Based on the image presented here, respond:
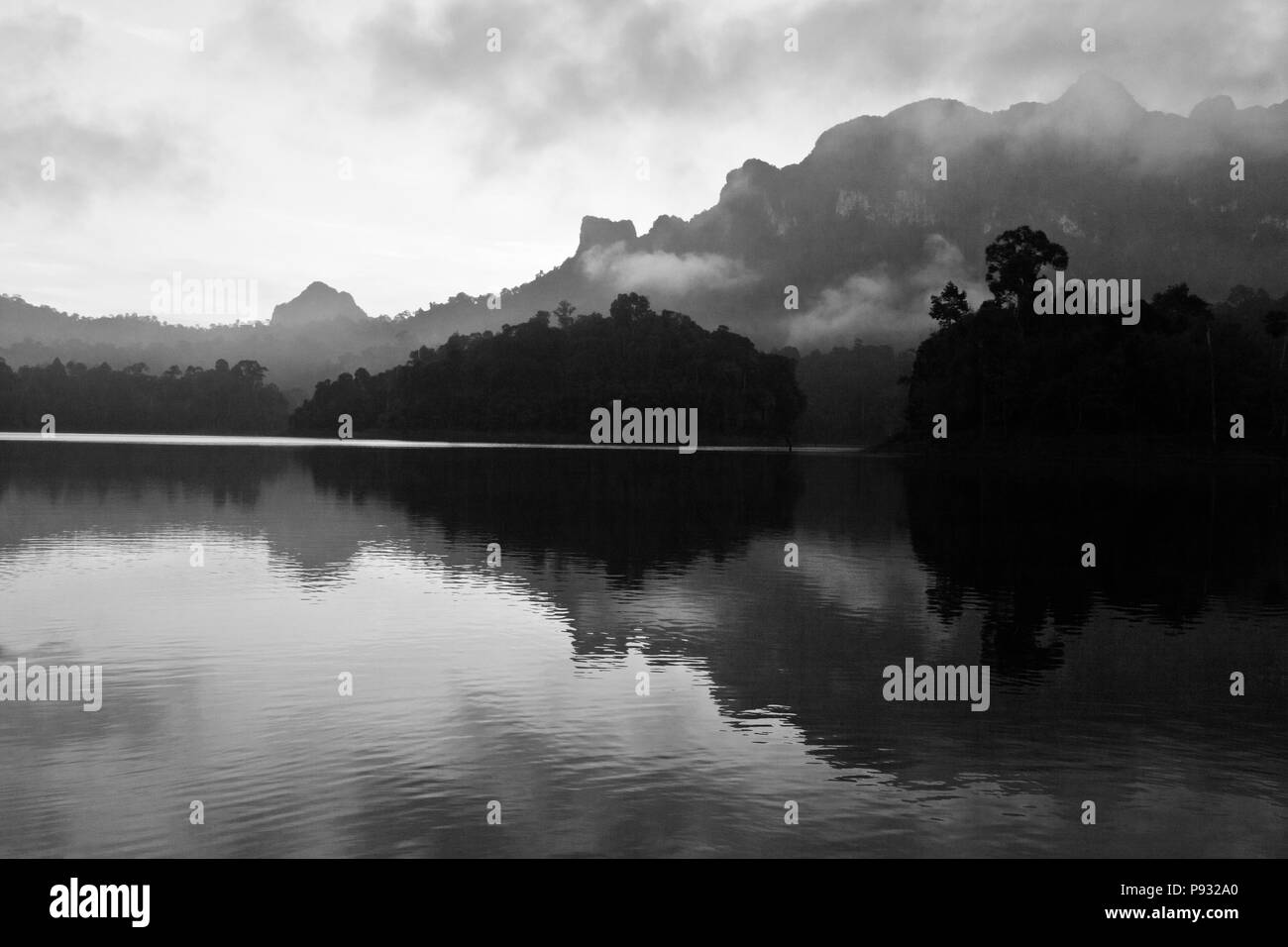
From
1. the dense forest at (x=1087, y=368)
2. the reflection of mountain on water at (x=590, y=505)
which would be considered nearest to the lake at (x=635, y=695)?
the reflection of mountain on water at (x=590, y=505)

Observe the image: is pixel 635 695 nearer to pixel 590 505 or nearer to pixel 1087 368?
pixel 590 505

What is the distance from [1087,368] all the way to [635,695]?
5594 inches

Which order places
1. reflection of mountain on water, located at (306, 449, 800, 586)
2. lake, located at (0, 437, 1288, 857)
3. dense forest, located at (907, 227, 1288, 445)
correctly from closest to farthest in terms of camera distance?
lake, located at (0, 437, 1288, 857) → reflection of mountain on water, located at (306, 449, 800, 586) → dense forest, located at (907, 227, 1288, 445)

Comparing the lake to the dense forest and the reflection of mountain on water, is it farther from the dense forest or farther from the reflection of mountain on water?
the dense forest

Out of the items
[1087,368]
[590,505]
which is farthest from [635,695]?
[1087,368]

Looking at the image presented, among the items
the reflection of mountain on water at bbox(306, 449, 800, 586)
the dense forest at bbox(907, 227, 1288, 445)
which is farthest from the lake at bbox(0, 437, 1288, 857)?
the dense forest at bbox(907, 227, 1288, 445)

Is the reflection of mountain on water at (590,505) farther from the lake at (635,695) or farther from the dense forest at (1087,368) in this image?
the dense forest at (1087,368)

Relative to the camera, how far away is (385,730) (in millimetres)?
17078

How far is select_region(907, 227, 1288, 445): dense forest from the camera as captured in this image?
14488cm

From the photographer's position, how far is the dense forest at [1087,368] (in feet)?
475

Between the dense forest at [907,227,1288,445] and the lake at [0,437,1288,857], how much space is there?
109327mm
